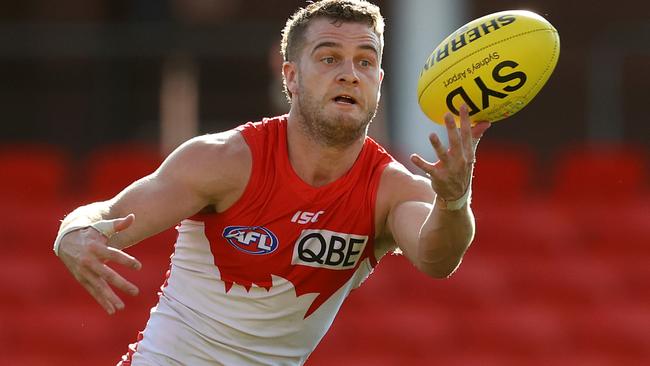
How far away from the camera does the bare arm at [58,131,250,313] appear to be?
4.40 metres

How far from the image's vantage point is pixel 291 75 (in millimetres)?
5355

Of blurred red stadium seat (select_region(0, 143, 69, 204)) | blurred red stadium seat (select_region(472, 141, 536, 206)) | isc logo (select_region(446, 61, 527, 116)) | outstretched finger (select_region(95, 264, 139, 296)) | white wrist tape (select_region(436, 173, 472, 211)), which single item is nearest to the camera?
outstretched finger (select_region(95, 264, 139, 296))

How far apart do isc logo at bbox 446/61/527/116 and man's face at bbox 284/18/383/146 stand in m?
0.37

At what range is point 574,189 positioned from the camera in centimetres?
1246

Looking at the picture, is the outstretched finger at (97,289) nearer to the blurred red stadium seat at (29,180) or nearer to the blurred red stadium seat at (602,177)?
the blurred red stadium seat at (29,180)

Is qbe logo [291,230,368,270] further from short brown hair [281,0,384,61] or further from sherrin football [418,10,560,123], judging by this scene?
short brown hair [281,0,384,61]

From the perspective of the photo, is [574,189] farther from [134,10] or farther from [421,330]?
[134,10]

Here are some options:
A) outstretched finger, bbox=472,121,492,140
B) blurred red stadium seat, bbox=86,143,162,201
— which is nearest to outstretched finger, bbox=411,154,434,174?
outstretched finger, bbox=472,121,492,140

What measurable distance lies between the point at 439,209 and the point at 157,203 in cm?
109

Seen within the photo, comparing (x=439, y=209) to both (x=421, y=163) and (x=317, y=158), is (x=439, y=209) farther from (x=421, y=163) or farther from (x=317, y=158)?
(x=317, y=158)

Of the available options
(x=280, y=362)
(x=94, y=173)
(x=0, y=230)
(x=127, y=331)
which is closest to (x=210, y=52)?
(x=94, y=173)

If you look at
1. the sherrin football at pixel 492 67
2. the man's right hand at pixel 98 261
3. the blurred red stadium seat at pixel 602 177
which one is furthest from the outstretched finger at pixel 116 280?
the blurred red stadium seat at pixel 602 177

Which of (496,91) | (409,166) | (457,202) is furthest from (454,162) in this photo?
(409,166)

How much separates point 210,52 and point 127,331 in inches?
172
